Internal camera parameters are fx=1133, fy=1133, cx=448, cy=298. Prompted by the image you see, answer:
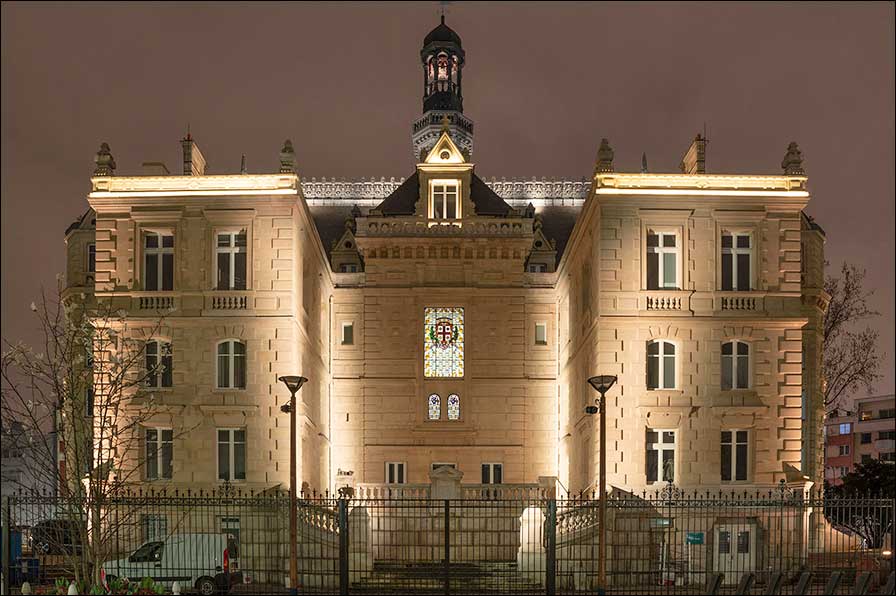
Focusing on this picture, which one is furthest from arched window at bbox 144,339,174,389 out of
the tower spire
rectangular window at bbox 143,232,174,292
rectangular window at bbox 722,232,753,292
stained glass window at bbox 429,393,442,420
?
the tower spire

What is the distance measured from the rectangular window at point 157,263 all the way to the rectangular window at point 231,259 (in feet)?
5.58

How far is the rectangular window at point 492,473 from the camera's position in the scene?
51.5 m

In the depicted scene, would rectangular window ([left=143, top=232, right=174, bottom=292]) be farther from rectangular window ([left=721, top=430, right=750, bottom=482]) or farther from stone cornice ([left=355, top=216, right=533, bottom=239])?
rectangular window ([left=721, top=430, right=750, bottom=482])

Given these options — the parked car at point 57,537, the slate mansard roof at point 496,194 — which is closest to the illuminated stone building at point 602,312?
the parked car at point 57,537

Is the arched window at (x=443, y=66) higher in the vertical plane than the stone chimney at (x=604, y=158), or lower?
higher

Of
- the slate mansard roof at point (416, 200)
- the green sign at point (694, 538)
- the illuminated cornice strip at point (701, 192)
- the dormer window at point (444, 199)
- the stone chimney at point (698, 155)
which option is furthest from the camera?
the slate mansard roof at point (416, 200)

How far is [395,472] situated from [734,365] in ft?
60.1

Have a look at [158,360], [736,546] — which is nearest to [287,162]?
[158,360]

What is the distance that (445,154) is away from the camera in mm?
52312

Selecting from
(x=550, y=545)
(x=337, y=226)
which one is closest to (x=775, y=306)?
(x=550, y=545)

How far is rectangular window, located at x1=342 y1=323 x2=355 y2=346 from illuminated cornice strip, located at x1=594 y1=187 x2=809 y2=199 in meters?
17.8

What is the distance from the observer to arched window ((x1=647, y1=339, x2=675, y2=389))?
127 ft

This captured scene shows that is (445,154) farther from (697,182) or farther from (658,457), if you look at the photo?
(658,457)

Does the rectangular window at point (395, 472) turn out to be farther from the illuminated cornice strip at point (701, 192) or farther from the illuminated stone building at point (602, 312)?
the illuminated cornice strip at point (701, 192)
